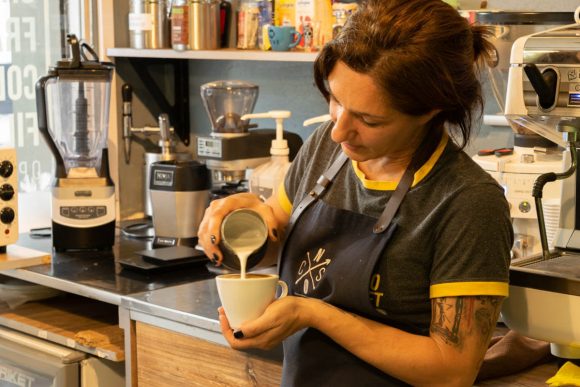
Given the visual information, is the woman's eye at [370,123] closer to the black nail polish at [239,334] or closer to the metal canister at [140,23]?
the black nail polish at [239,334]

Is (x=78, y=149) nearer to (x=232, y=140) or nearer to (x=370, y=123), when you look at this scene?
(x=232, y=140)

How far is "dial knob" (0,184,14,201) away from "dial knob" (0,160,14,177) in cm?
3

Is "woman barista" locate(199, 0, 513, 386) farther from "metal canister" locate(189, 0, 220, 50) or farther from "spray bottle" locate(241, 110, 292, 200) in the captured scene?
"metal canister" locate(189, 0, 220, 50)

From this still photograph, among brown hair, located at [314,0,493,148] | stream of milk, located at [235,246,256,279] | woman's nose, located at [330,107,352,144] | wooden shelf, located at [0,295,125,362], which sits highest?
brown hair, located at [314,0,493,148]

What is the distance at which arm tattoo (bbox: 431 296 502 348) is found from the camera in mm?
1325

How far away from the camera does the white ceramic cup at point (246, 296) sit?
143cm

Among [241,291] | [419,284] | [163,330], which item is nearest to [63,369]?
[163,330]

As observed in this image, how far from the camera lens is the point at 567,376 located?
5.16ft

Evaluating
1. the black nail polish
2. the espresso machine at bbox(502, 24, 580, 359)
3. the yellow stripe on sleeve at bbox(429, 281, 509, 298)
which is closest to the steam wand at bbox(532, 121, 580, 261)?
the espresso machine at bbox(502, 24, 580, 359)

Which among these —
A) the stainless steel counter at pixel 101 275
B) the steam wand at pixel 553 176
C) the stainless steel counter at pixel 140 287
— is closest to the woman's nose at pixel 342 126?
the steam wand at pixel 553 176

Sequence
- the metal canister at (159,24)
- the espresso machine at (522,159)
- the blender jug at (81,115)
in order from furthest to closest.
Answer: the metal canister at (159,24)
the blender jug at (81,115)
the espresso machine at (522,159)

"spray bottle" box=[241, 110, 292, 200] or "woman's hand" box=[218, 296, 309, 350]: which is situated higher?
"spray bottle" box=[241, 110, 292, 200]

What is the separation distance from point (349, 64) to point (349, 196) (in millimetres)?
249

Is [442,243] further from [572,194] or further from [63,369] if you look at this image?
[63,369]
